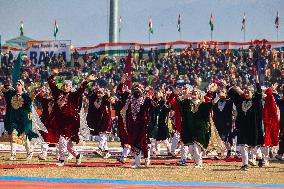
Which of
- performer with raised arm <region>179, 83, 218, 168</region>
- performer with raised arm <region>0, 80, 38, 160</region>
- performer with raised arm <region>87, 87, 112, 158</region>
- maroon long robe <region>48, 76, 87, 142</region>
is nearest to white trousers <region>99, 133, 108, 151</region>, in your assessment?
performer with raised arm <region>87, 87, 112, 158</region>

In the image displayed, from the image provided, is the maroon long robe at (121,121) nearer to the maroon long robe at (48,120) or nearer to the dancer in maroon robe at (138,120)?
the dancer in maroon robe at (138,120)

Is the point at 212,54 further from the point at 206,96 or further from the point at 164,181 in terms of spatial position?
the point at 164,181

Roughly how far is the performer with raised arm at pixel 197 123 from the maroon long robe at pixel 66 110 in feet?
8.16

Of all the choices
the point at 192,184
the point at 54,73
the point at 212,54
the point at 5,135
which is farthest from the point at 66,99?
the point at 212,54

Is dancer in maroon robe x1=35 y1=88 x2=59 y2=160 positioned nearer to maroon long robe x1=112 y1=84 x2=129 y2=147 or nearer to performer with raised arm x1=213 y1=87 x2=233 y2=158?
maroon long robe x1=112 y1=84 x2=129 y2=147

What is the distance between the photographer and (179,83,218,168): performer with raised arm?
665 inches

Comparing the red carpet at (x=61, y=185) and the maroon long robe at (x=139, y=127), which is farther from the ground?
the maroon long robe at (x=139, y=127)

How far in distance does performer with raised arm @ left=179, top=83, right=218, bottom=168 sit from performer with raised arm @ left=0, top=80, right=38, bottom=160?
4.26 m

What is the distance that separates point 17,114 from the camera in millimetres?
18969

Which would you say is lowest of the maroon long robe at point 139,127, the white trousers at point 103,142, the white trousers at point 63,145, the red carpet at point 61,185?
the white trousers at point 103,142

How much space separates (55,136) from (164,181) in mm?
5138

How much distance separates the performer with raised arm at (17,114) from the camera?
18.8 meters

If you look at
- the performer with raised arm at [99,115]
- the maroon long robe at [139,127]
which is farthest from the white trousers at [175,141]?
the maroon long robe at [139,127]

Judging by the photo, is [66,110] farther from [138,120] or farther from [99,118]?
[99,118]
